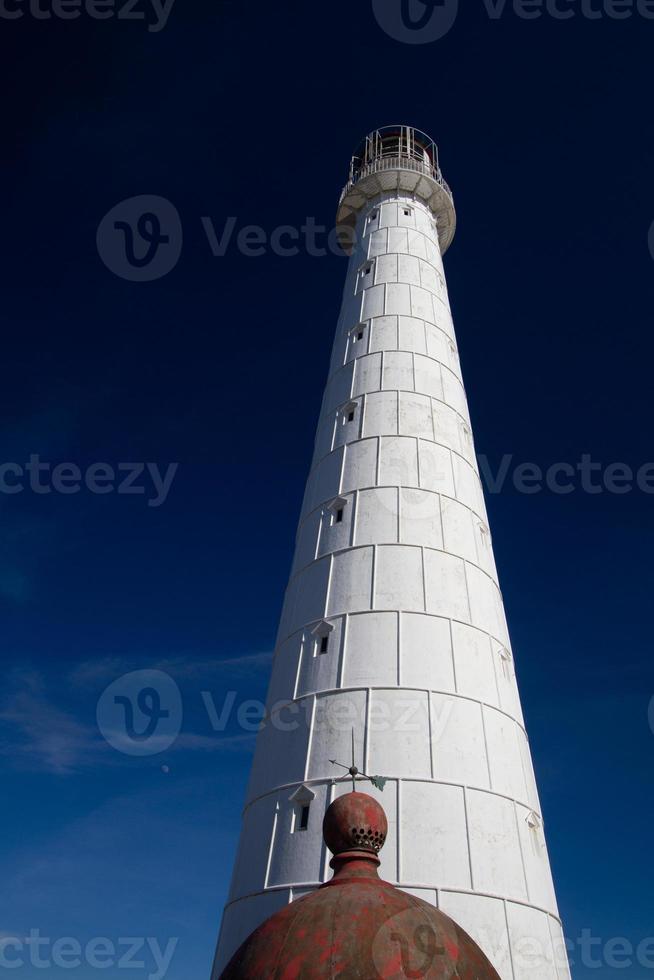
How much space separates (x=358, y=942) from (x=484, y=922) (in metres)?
8.87

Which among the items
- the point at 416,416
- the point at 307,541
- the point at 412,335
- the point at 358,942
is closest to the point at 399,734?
the point at 307,541

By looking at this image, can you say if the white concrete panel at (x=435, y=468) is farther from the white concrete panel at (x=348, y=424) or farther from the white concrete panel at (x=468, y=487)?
the white concrete panel at (x=348, y=424)

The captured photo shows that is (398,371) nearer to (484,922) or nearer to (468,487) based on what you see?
(468,487)

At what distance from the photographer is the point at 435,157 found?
38.0 m

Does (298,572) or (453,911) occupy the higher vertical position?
(298,572)

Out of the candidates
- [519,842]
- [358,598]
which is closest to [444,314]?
[358,598]

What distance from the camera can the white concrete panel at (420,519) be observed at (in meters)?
19.9

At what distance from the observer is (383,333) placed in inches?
1051

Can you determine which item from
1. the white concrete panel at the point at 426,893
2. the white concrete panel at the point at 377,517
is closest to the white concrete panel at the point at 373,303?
the white concrete panel at the point at 377,517

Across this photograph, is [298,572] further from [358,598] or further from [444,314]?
[444,314]

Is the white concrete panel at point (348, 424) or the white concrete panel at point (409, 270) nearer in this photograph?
the white concrete panel at point (348, 424)

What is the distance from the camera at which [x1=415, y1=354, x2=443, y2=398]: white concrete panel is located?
24.6m

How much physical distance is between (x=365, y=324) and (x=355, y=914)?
23.5 meters

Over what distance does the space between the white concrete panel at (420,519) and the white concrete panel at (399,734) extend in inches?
189
